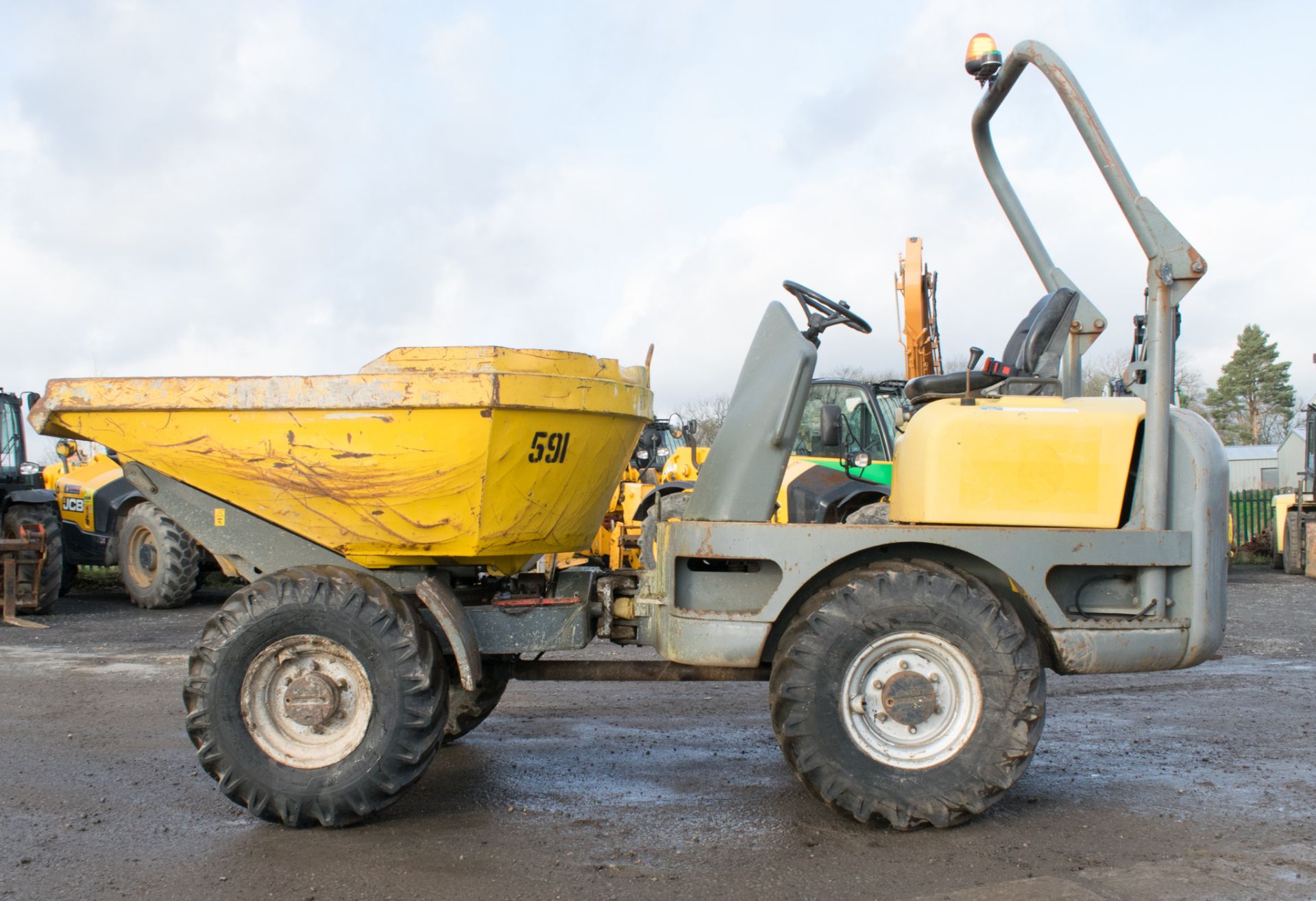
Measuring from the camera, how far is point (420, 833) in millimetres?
4109

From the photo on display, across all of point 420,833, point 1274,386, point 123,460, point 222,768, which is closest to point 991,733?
point 420,833

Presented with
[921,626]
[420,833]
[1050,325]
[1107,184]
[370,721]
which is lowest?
[420,833]

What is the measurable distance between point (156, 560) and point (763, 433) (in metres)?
9.99

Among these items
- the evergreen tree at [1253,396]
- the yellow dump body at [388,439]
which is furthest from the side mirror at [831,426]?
the evergreen tree at [1253,396]

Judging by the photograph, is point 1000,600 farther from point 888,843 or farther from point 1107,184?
point 1107,184

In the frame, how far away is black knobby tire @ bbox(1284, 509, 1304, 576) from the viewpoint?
56.4 feet

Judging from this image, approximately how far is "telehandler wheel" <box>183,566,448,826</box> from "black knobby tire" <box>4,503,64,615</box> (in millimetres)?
8806

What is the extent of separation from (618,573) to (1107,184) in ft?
8.27

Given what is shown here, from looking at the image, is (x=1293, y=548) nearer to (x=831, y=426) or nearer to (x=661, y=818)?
(x=831, y=426)

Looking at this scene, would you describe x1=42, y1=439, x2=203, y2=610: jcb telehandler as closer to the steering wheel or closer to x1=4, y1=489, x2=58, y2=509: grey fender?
x1=4, y1=489, x2=58, y2=509: grey fender

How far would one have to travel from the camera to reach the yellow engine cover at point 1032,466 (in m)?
4.12

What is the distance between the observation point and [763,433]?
447cm

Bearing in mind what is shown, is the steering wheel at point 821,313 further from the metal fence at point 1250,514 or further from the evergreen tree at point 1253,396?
the evergreen tree at point 1253,396

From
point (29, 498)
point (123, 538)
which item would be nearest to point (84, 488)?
point (29, 498)
